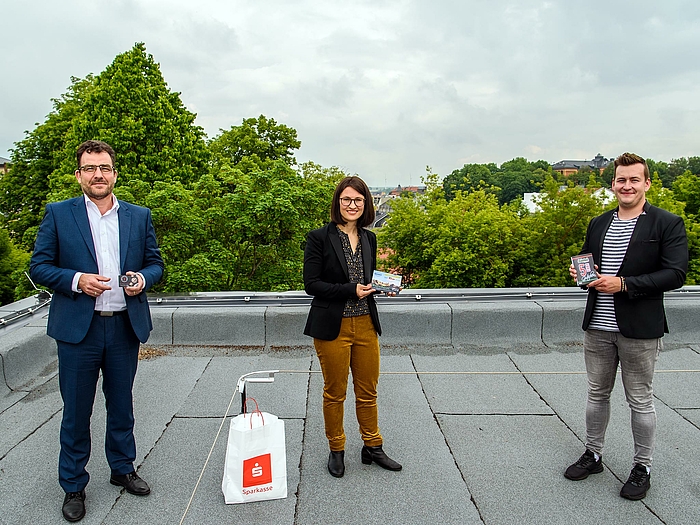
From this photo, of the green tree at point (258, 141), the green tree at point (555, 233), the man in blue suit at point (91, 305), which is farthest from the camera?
the green tree at point (258, 141)

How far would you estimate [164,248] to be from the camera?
723cm

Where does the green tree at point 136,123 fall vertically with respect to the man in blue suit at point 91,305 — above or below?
above

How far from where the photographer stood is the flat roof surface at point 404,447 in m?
2.83

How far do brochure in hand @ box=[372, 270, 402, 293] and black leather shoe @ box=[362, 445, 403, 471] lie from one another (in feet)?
3.31

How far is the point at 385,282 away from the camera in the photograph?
3.21 meters

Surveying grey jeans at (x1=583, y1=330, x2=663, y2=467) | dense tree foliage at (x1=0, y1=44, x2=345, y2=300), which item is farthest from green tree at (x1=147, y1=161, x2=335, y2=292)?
grey jeans at (x1=583, y1=330, x2=663, y2=467)

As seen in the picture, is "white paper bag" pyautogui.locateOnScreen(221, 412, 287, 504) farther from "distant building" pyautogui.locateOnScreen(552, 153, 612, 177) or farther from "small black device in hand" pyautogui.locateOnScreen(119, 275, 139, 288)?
"distant building" pyautogui.locateOnScreen(552, 153, 612, 177)

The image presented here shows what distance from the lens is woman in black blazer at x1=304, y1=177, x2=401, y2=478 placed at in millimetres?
3119

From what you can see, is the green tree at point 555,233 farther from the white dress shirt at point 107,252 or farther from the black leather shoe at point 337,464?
the white dress shirt at point 107,252

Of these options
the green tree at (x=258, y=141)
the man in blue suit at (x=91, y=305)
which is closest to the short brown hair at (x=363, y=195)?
the man in blue suit at (x=91, y=305)

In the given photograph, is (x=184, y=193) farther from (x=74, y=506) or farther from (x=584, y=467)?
(x=584, y=467)

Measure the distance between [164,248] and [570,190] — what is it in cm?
617

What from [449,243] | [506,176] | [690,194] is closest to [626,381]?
[449,243]

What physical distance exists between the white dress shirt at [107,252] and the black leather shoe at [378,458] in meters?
1.71
